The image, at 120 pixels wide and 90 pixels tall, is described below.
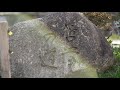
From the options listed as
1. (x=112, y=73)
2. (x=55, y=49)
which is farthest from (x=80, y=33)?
(x=112, y=73)

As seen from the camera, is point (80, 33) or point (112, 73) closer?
point (80, 33)

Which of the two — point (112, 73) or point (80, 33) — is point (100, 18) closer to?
point (80, 33)

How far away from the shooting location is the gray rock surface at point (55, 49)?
5.99 m

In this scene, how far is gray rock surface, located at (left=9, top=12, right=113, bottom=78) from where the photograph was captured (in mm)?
5992

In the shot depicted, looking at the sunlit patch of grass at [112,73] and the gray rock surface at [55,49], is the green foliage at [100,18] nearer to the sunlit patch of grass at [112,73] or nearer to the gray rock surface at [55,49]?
the gray rock surface at [55,49]

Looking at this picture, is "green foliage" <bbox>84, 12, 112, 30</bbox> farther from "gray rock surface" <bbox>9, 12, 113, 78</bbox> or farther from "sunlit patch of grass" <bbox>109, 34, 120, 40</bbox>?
"gray rock surface" <bbox>9, 12, 113, 78</bbox>

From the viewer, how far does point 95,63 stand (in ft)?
20.1

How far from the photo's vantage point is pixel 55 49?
19.6 feet

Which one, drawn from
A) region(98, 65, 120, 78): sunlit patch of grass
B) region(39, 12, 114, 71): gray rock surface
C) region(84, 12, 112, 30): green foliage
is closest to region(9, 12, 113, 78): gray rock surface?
region(39, 12, 114, 71): gray rock surface

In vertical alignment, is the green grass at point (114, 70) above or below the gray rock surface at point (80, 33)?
below

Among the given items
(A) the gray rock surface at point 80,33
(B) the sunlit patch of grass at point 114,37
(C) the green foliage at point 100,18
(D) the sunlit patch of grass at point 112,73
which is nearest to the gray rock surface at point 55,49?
(A) the gray rock surface at point 80,33

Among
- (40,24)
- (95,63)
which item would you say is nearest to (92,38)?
(95,63)
